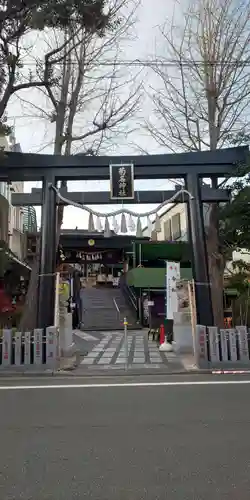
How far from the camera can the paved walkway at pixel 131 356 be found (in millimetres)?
12961

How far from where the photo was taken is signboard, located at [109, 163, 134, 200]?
14.3 m

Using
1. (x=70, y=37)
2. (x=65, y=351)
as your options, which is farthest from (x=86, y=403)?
(x=70, y=37)

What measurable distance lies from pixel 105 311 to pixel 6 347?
1760 centimetres

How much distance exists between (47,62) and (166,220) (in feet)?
93.6

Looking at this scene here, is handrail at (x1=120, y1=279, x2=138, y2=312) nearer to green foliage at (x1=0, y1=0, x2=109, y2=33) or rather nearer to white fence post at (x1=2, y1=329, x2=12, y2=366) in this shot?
white fence post at (x1=2, y1=329, x2=12, y2=366)

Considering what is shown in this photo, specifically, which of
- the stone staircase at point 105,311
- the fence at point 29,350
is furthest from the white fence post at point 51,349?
the stone staircase at point 105,311

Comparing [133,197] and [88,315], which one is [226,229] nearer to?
[133,197]

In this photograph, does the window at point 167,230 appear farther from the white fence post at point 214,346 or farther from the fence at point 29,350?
the fence at point 29,350

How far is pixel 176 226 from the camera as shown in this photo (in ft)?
127

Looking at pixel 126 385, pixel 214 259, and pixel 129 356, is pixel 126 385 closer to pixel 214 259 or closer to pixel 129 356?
pixel 129 356

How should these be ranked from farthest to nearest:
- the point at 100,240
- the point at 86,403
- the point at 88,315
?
the point at 100,240
the point at 88,315
the point at 86,403

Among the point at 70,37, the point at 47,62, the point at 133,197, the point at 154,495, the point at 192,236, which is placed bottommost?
the point at 154,495

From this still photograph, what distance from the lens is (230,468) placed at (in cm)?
451

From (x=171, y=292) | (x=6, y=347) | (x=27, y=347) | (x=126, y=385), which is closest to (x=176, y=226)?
(x=171, y=292)
